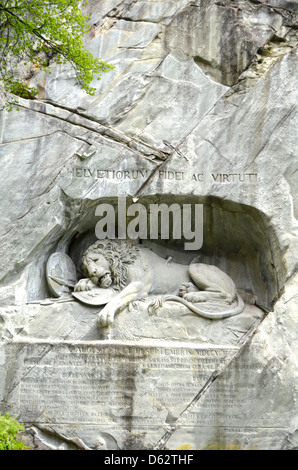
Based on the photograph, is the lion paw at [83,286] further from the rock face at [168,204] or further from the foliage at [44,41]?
the foliage at [44,41]

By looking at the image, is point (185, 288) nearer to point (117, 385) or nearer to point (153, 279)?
point (153, 279)

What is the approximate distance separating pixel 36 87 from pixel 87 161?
1.55m

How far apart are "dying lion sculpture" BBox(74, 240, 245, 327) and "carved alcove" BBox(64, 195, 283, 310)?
0.34 metres

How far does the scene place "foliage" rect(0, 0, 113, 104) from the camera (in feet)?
27.8

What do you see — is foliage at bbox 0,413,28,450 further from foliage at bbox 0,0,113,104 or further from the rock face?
foliage at bbox 0,0,113,104

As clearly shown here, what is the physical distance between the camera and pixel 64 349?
8.23m

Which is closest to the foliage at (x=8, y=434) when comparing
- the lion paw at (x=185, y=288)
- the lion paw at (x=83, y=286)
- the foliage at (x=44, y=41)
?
the lion paw at (x=83, y=286)

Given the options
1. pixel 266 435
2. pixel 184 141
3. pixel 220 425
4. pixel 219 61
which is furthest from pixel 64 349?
pixel 219 61

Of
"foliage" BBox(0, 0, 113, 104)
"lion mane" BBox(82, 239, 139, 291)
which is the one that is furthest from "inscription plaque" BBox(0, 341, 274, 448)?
"foliage" BBox(0, 0, 113, 104)

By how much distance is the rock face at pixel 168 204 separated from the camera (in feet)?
26.2

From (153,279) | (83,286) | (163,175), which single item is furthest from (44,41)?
(153,279)

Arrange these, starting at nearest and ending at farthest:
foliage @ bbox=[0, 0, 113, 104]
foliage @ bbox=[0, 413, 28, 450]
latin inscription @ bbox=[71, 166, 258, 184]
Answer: foliage @ bbox=[0, 413, 28, 450]
foliage @ bbox=[0, 0, 113, 104]
latin inscription @ bbox=[71, 166, 258, 184]

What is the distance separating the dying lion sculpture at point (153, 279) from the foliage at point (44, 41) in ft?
7.98

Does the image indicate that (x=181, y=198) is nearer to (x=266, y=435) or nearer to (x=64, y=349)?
(x=64, y=349)
